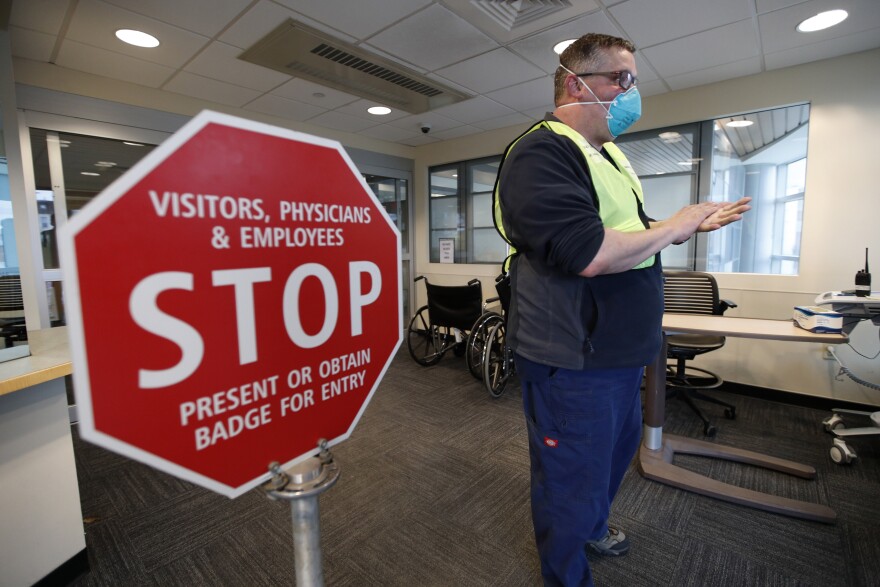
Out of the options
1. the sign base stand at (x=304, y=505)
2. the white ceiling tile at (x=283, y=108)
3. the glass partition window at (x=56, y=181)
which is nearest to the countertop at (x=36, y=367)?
the sign base stand at (x=304, y=505)

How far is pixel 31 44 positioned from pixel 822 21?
439cm

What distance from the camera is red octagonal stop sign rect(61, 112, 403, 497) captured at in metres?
0.29

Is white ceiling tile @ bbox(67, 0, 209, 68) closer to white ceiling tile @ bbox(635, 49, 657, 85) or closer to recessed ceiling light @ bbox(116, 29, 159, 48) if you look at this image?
recessed ceiling light @ bbox(116, 29, 159, 48)

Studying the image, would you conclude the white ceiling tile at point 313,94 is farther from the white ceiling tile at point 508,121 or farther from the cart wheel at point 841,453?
the cart wheel at point 841,453

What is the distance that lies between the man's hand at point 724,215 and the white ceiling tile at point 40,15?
2.90 metres

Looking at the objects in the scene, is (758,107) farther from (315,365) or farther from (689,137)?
(315,365)

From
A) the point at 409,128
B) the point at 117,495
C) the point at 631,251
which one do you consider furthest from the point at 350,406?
the point at 409,128

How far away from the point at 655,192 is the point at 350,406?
3.70 m

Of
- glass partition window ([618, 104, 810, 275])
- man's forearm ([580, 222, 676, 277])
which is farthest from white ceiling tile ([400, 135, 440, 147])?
man's forearm ([580, 222, 676, 277])

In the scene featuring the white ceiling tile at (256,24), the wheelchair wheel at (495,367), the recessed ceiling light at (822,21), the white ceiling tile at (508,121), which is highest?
the white ceiling tile at (508,121)

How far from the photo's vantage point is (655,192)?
3.49 m

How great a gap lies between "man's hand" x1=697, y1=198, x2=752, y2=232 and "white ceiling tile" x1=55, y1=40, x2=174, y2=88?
325cm

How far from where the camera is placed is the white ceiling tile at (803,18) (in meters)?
2.07

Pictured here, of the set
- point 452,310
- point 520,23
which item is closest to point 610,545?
point 452,310
